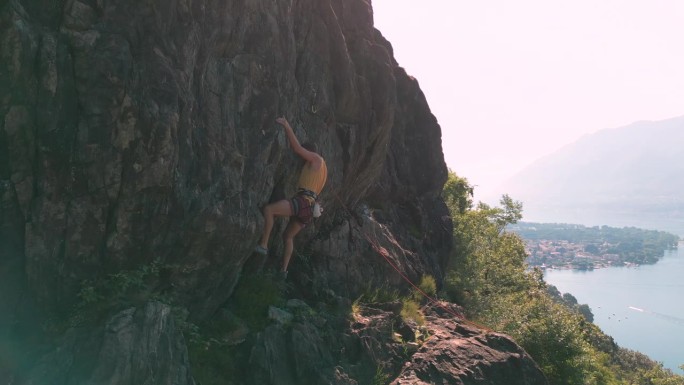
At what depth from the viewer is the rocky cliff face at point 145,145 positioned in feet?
26.0

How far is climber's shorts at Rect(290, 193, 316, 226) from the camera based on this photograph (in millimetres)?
11773

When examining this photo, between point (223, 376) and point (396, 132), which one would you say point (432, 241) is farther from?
point (223, 376)

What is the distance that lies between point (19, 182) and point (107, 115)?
158cm

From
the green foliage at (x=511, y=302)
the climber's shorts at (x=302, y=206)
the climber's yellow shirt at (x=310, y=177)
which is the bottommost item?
the green foliage at (x=511, y=302)

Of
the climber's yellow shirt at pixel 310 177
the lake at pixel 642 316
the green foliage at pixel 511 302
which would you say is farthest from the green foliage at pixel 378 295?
the lake at pixel 642 316

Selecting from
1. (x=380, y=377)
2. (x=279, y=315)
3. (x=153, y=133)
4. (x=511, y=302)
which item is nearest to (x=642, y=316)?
(x=511, y=302)

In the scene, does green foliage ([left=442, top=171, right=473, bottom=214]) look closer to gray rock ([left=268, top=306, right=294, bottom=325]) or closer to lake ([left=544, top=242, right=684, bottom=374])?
gray rock ([left=268, top=306, right=294, bottom=325])

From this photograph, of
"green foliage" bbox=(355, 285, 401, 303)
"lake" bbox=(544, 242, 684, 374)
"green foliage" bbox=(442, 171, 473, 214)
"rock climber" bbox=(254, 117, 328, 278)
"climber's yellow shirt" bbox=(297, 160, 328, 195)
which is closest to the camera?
"rock climber" bbox=(254, 117, 328, 278)

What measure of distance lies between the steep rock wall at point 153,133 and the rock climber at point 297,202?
0.28 metres

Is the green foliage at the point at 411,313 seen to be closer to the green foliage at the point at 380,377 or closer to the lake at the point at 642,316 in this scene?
the green foliage at the point at 380,377

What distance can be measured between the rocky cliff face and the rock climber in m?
0.29

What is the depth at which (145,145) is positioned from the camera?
8.71m

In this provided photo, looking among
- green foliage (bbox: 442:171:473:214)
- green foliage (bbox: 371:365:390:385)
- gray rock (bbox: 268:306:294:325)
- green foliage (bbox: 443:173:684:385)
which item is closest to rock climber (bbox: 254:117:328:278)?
gray rock (bbox: 268:306:294:325)

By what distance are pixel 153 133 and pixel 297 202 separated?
3.89 metres
